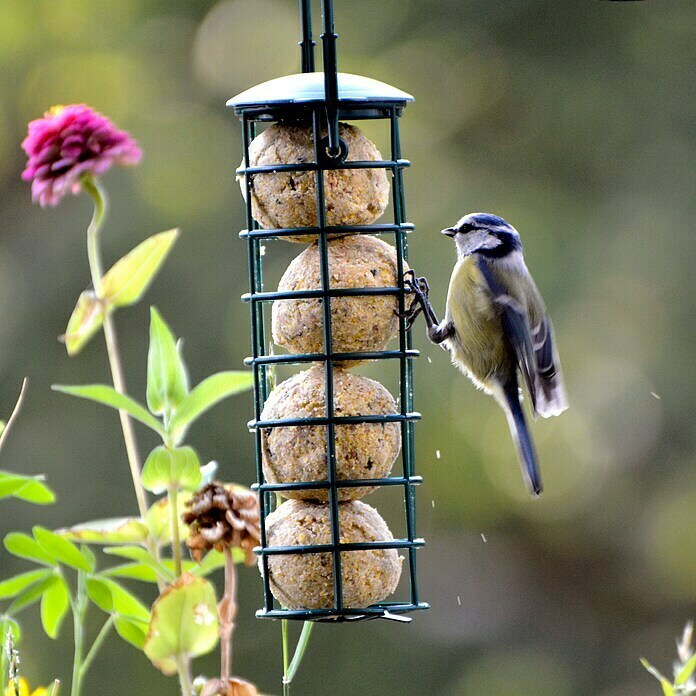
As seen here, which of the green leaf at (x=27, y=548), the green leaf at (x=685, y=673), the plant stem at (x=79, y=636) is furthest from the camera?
the green leaf at (x=27, y=548)

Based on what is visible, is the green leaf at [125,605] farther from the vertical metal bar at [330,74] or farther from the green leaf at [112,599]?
the vertical metal bar at [330,74]

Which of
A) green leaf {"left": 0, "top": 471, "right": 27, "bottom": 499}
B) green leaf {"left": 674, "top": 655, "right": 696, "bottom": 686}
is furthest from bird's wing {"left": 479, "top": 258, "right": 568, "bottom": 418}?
green leaf {"left": 0, "top": 471, "right": 27, "bottom": 499}

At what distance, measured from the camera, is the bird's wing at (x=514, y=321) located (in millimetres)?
3484

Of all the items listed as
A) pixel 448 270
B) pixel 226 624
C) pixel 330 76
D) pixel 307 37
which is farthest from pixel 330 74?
pixel 448 270

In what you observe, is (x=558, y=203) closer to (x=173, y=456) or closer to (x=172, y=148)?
(x=172, y=148)

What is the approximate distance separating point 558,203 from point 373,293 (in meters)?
5.20

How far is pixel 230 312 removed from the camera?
771 centimetres

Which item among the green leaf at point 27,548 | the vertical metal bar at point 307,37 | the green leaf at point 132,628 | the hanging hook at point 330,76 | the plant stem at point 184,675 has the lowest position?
the plant stem at point 184,675

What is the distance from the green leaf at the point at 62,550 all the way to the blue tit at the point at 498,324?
1255mm

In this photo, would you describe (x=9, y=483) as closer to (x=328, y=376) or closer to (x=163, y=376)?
(x=163, y=376)

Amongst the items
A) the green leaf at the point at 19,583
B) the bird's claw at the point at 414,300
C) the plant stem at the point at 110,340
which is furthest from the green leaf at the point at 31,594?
the bird's claw at the point at 414,300

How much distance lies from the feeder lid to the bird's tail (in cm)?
100

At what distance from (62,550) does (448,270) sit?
508 cm

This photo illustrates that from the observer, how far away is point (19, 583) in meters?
2.62
